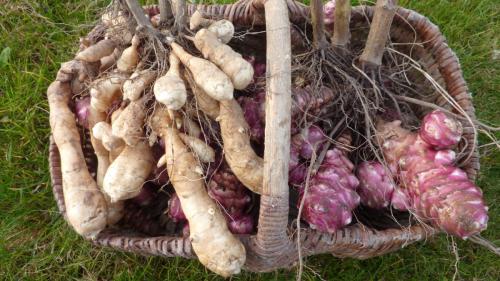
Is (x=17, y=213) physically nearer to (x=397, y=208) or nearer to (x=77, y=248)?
(x=77, y=248)

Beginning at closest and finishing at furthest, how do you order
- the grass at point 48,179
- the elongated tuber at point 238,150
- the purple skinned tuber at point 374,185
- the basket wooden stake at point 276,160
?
the basket wooden stake at point 276,160
the elongated tuber at point 238,150
the purple skinned tuber at point 374,185
the grass at point 48,179

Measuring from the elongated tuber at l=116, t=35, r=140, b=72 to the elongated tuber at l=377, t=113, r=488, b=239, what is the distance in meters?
0.58

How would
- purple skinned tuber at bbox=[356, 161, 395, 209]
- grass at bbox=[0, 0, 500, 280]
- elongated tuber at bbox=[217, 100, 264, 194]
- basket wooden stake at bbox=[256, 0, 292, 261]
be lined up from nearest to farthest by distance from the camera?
basket wooden stake at bbox=[256, 0, 292, 261] < elongated tuber at bbox=[217, 100, 264, 194] < purple skinned tuber at bbox=[356, 161, 395, 209] < grass at bbox=[0, 0, 500, 280]

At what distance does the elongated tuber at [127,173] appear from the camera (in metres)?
0.97

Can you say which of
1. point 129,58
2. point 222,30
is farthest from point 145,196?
point 222,30

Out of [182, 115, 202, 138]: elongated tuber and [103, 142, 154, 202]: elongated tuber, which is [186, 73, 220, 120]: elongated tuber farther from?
[103, 142, 154, 202]: elongated tuber

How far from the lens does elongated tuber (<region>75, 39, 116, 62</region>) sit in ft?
3.48

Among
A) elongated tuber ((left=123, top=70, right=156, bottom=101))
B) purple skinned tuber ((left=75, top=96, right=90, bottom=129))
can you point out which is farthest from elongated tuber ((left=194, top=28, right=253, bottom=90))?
purple skinned tuber ((left=75, top=96, right=90, bottom=129))

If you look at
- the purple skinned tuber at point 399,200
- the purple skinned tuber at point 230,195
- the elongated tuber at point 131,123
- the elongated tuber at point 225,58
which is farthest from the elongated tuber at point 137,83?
the purple skinned tuber at point 399,200

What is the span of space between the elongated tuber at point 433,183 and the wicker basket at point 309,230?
0.27ft

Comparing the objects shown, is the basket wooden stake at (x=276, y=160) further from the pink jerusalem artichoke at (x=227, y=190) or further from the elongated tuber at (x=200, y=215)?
the pink jerusalem artichoke at (x=227, y=190)

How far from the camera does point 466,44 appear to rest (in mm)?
1617

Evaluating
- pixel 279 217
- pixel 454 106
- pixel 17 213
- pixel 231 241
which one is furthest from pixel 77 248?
pixel 454 106

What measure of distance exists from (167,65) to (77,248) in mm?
645
